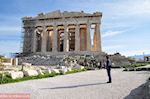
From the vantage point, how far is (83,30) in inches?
1699

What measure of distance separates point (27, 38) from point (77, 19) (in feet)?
60.6

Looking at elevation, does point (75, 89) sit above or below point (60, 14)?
below

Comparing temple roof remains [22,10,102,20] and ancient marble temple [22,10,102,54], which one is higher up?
temple roof remains [22,10,102,20]

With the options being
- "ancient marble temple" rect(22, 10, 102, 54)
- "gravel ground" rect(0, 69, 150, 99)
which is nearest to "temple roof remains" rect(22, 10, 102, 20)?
"ancient marble temple" rect(22, 10, 102, 54)

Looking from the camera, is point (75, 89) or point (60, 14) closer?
point (75, 89)

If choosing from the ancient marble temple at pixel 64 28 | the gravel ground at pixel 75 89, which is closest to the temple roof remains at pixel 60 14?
the ancient marble temple at pixel 64 28

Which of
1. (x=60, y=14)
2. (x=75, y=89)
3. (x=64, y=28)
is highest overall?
(x=60, y=14)

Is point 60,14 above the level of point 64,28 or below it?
above

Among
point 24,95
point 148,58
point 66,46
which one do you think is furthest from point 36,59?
point 148,58

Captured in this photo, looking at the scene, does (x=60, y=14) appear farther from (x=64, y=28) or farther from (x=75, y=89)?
(x=75, y=89)

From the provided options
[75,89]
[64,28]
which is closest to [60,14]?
[64,28]

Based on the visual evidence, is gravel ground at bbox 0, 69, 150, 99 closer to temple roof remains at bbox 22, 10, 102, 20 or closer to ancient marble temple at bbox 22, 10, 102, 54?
ancient marble temple at bbox 22, 10, 102, 54

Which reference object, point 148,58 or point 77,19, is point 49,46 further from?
point 148,58

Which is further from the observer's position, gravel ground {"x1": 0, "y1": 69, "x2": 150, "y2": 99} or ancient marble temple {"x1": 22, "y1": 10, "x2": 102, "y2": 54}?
ancient marble temple {"x1": 22, "y1": 10, "x2": 102, "y2": 54}
